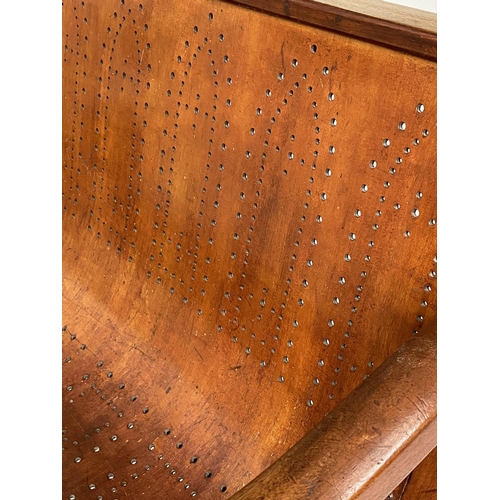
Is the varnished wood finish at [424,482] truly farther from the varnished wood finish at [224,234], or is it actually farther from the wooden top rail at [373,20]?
the wooden top rail at [373,20]

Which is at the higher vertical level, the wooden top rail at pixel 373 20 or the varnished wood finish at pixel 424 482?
the wooden top rail at pixel 373 20

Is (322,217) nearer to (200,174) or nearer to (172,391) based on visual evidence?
(200,174)

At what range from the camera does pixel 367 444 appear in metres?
0.48

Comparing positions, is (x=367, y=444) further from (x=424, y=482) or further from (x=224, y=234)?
(x=224, y=234)

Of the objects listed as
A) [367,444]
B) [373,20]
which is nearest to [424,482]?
[367,444]

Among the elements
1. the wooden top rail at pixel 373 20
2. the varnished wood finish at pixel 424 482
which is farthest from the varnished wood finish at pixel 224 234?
the varnished wood finish at pixel 424 482

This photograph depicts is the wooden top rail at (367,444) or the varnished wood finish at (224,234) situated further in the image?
the varnished wood finish at (224,234)

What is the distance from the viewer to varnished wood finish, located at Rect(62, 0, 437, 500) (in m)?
0.71

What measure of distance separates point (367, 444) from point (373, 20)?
1.28ft

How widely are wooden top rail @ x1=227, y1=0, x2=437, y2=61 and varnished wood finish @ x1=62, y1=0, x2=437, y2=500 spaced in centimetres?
1

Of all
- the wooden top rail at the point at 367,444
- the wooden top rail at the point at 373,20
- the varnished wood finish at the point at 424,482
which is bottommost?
the varnished wood finish at the point at 424,482

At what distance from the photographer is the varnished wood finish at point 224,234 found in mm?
708

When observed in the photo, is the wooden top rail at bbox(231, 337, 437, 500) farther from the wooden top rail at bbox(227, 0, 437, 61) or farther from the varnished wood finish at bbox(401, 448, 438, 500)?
the wooden top rail at bbox(227, 0, 437, 61)

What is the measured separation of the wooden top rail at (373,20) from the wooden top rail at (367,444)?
0.91 ft
